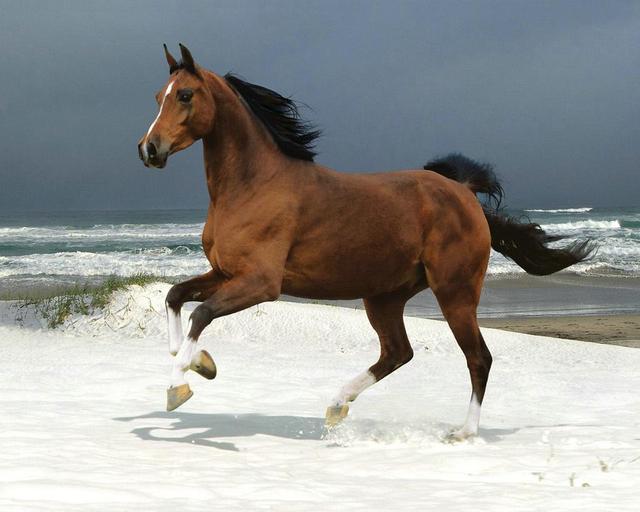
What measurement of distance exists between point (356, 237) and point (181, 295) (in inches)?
39.1

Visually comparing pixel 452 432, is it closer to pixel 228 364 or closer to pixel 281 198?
pixel 281 198

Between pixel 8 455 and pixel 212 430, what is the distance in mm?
1359

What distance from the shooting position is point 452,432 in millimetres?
5344

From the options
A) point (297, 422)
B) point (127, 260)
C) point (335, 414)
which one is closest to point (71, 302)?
point (297, 422)

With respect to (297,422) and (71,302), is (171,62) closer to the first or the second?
(297,422)

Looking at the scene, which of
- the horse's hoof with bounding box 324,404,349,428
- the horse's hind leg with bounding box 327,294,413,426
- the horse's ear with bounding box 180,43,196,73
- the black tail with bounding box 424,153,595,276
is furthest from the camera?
the black tail with bounding box 424,153,595,276

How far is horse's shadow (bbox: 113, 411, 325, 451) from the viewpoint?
207 inches

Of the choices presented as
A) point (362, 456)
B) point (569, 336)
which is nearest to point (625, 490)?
point (362, 456)

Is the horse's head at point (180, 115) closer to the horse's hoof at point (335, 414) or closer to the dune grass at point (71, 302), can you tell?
the horse's hoof at point (335, 414)

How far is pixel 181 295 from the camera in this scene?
15.9 feet

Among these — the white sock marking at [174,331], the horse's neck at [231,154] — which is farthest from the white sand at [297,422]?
the horse's neck at [231,154]

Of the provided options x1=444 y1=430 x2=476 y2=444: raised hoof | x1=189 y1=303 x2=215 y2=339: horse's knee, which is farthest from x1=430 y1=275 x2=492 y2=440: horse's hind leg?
x1=189 y1=303 x2=215 y2=339: horse's knee

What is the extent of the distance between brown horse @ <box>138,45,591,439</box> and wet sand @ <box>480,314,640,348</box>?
582 centimetres

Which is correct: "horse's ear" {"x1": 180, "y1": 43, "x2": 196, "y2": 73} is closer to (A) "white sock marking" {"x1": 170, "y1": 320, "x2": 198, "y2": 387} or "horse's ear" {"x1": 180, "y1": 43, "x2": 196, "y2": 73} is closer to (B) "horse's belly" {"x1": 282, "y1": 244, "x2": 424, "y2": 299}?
(B) "horse's belly" {"x1": 282, "y1": 244, "x2": 424, "y2": 299}
